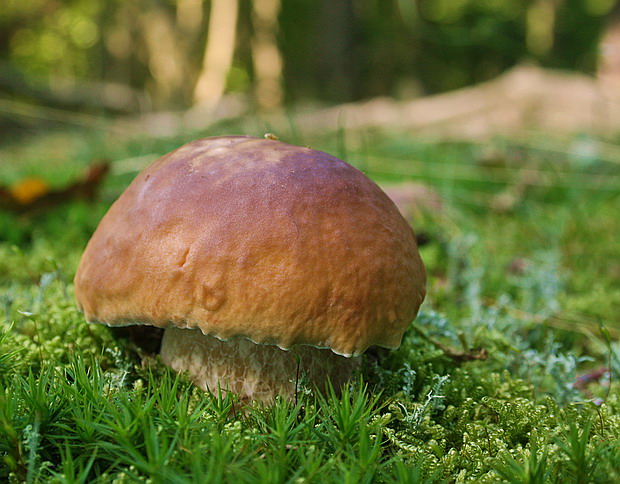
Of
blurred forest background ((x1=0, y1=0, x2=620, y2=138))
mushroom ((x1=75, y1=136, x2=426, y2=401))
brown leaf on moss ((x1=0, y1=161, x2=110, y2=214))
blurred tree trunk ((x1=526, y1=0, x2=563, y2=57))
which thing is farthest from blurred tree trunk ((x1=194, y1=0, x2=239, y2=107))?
mushroom ((x1=75, y1=136, x2=426, y2=401))

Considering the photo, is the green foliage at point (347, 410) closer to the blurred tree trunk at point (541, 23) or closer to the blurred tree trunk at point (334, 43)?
the blurred tree trunk at point (334, 43)

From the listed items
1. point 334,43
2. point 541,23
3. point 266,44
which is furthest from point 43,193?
point 541,23

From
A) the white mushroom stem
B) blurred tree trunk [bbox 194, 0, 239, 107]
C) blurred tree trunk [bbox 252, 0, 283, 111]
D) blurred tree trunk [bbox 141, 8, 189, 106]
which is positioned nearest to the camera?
the white mushroom stem

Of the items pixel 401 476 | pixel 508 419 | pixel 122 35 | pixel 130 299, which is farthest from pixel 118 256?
pixel 122 35

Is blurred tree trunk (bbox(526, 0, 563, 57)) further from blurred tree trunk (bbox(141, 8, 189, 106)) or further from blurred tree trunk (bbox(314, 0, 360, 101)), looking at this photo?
blurred tree trunk (bbox(141, 8, 189, 106))

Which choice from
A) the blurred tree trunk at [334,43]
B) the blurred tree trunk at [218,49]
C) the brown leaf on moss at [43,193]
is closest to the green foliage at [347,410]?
the brown leaf on moss at [43,193]

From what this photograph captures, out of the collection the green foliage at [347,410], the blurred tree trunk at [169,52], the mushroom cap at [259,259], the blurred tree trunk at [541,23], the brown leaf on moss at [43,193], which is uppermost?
the blurred tree trunk at [541,23]
